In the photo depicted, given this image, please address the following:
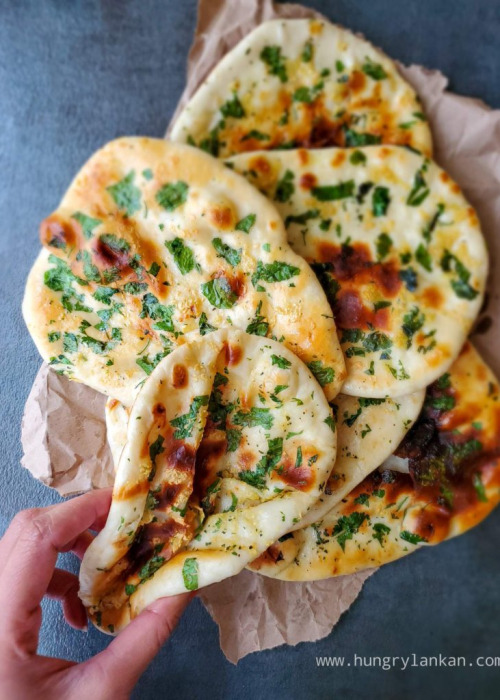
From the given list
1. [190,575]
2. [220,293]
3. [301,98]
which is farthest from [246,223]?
[190,575]

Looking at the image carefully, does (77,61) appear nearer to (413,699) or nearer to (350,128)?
(350,128)

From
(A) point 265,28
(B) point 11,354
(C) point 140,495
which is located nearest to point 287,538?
(C) point 140,495

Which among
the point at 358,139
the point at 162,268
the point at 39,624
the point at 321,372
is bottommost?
the point at 39,624

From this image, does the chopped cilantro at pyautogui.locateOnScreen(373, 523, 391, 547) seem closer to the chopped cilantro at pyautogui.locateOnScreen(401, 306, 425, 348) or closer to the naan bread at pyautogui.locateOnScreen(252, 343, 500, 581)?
the naan bread at pyautogui.locateOnScreen(252, 343, 500, 581)

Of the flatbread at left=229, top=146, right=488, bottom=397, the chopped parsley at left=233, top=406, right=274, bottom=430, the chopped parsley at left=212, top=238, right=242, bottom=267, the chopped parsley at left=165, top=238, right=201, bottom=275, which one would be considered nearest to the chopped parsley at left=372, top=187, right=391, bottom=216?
the flatbread at left=229, top=146, right=488, bottom=397

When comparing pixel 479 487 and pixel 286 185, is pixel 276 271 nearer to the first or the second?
pixel 286 185

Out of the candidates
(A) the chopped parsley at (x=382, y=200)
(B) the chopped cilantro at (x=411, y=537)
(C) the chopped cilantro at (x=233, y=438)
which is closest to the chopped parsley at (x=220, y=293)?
(C) the chopped cilantro at (x=233, y=438)
